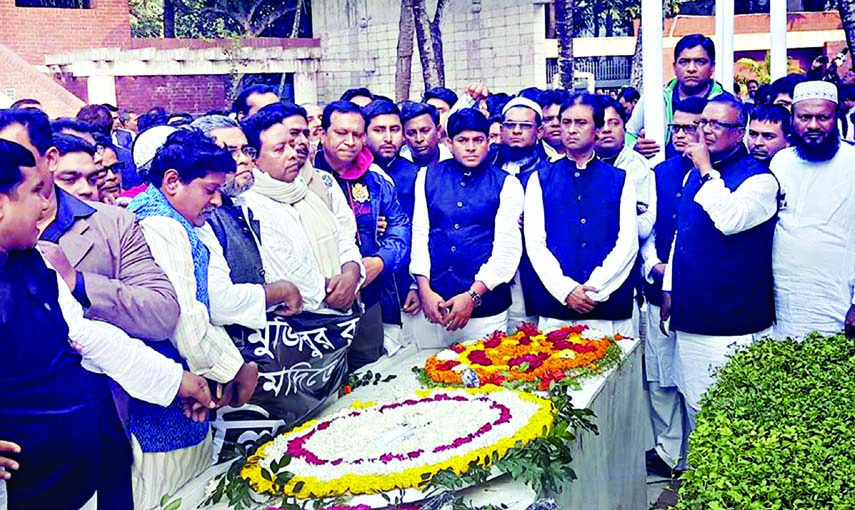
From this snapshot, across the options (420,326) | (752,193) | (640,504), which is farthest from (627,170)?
(640,504)

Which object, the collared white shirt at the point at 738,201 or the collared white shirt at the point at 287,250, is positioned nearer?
the collared white shirt at the point at 287,250

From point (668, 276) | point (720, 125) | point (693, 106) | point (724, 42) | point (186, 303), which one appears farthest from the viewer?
point (724, 42)

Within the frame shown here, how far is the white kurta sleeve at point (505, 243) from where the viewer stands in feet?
17.7

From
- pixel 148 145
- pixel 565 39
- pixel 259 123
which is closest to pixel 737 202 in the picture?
pixel 259 123

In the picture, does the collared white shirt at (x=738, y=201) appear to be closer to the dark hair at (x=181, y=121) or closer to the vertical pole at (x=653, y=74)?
the vertical pole at (x=653, y=74)

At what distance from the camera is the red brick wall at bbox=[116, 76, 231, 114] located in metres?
22.2

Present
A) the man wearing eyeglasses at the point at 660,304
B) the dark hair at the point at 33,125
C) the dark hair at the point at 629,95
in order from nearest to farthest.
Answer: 1. the dark hair at the point at 33,125
2. the man wearing eyeglasses at the point at 660,304
3. the dark hair at the point at 629,95

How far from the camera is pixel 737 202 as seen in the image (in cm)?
485

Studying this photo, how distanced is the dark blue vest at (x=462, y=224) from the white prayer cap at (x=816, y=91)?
5.40 feet

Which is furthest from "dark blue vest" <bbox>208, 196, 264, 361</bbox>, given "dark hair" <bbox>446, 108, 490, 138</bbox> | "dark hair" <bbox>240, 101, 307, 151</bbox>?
"dark hair" <bbox>446, 108, 490, 138</bbox>

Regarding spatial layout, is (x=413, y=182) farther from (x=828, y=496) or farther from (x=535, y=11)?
(x=535, y=11)

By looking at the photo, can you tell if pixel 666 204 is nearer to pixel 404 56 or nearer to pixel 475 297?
pixel 475 297

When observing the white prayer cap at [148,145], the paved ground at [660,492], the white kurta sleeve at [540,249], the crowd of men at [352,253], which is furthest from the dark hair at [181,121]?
the paved ground at [660,492]

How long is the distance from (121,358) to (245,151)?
138 cm
